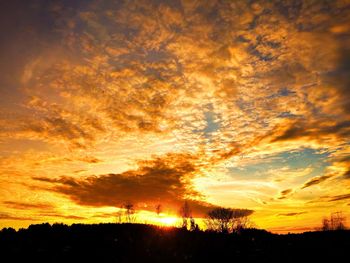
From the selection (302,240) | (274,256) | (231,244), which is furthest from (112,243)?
(302,240)

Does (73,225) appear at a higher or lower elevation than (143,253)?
higher

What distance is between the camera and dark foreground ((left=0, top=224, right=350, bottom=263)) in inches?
785

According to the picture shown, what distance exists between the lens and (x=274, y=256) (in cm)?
2378

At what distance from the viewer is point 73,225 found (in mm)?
25016

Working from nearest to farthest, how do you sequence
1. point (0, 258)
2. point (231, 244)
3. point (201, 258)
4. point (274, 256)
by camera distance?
point (0, 258) → point (201, 258) → point (274, 256) → point (231, 244)

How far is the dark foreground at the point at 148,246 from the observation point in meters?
19.9

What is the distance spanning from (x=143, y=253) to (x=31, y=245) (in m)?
7.12

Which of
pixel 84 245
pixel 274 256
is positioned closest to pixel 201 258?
pixel 274 256

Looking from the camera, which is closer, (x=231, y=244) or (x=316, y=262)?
(x=316, y=262)

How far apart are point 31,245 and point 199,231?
13.4 metres

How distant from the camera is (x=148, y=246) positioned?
889 inches

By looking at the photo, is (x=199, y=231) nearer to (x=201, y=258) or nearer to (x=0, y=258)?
(x=201, y=258)

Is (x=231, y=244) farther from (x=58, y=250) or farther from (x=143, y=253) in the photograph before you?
(x=58, y=250)

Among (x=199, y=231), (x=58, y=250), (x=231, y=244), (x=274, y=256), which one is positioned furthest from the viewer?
(x=199, y=231)
